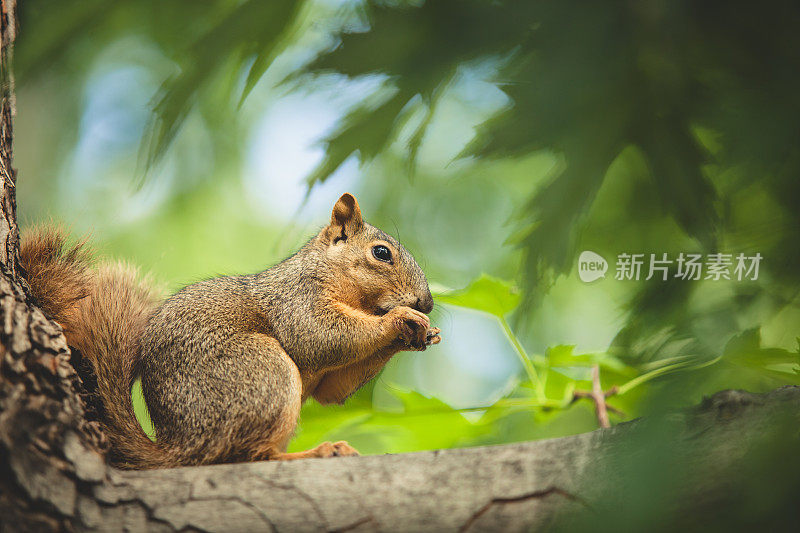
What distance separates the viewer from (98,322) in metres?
1.25

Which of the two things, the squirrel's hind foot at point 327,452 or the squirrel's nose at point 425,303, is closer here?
the squirrel's hind foot at point 327,452

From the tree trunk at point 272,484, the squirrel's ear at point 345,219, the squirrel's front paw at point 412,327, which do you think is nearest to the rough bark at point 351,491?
the tree trunk at point 272,484

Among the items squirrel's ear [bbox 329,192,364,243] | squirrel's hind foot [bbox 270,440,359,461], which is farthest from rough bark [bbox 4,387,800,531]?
squirrel's ear [bbox 329,192,364,243]

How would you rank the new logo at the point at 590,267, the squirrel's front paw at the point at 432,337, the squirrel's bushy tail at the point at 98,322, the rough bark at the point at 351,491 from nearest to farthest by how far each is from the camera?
1. the rough bark at the point at 351,491
2. the squirrel's bushy tail at the point at 98,322
3. the new logo at the point at 590,267
4. the squirrel's front paw at the point at 432,337

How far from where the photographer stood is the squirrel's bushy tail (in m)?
1.17

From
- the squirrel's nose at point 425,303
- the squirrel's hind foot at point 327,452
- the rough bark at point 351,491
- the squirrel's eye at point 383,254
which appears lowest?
the rough bark at point 351,491

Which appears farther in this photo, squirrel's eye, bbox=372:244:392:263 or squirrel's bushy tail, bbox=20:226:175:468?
squirrel's eye, bbox=372:244:392:263

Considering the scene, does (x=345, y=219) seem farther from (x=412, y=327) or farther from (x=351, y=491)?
(x=351, y=491)

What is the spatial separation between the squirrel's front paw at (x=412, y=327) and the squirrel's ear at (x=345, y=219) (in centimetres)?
27

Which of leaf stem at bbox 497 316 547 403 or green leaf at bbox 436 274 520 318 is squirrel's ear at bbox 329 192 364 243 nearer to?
green leaf at bbox 436 274 520 318

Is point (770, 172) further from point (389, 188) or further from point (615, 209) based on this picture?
point (389, 188)

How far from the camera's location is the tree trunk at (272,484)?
793 millimetres

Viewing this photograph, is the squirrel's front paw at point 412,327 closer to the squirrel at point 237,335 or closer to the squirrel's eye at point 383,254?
the squirrel at point 237,335

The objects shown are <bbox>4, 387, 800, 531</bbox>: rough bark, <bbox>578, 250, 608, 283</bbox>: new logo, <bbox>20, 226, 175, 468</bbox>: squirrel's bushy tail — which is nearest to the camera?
<bbox>4, 387, 800, 531</bbox>: rough bark
